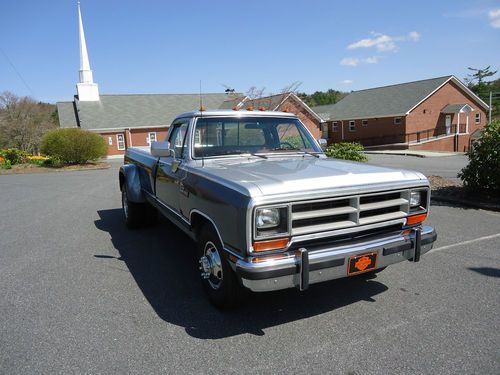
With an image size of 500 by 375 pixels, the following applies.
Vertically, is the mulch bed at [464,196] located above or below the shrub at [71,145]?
below

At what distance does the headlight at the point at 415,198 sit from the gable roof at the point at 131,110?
36.2m

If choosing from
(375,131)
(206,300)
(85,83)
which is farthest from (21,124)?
(206,300)

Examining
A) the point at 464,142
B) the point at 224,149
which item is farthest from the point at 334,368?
the point at 464,142

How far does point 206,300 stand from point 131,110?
39374 mm

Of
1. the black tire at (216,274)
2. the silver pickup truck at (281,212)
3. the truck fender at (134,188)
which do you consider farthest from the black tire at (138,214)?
the black tire at (216,274)

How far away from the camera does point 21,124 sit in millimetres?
38438

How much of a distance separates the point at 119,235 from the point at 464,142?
37449 millimetres

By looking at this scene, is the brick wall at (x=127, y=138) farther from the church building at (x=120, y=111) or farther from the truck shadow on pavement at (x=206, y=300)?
the truck shadow on pavement at (x=206, y=300)

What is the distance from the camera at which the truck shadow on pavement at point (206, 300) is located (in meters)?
3.52

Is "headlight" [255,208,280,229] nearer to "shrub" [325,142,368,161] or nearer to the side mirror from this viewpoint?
the side mirror

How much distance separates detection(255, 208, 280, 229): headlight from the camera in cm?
303

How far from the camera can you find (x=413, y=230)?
144 inches

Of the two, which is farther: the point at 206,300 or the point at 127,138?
the point at 127,138

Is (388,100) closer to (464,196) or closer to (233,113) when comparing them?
(464,196)
